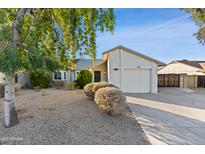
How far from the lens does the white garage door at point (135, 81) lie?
15.7 metres

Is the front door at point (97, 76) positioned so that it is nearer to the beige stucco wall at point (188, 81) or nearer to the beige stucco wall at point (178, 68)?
the beige stucco wall at point (188, 81)

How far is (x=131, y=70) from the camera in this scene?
15.8 metres

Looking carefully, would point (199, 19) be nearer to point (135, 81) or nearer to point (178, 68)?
point (135, 81)

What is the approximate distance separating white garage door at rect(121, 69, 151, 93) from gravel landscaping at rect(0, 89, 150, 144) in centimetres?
694

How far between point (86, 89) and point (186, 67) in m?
22.6

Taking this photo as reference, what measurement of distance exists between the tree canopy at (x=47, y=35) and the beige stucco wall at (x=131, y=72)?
7.31 meters

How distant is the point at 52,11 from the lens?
7598 millimetres

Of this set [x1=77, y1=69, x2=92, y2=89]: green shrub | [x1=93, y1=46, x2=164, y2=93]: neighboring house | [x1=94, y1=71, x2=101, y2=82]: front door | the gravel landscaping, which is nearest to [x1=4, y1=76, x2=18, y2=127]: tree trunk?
the gravel landscaping

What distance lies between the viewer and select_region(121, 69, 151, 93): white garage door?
15.7 meters

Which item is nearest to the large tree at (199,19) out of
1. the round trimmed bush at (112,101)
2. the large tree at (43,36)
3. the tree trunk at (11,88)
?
the large tree at (43,36)
